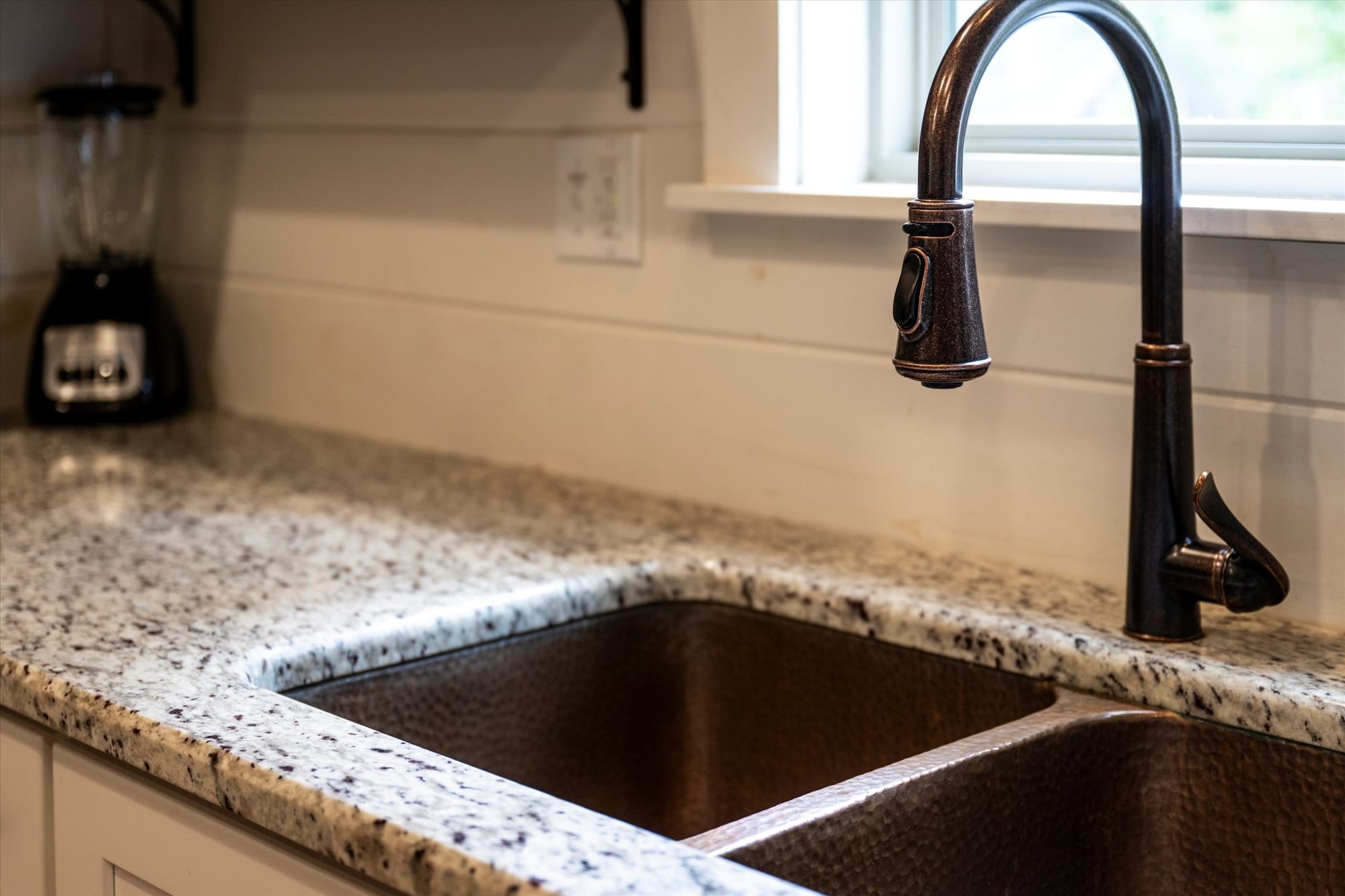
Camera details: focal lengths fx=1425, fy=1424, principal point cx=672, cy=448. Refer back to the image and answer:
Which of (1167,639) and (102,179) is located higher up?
(102,179)

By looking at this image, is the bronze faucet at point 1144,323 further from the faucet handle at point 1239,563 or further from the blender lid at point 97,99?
the blender lid at point 97,99

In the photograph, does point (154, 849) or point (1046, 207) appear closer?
point (154, 849)

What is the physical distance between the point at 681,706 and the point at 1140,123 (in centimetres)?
56

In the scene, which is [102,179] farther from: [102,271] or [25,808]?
[25,808]

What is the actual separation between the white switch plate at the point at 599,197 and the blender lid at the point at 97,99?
58 centimetres

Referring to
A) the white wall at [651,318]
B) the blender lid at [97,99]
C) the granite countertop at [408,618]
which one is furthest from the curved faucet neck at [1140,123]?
the blender lid at [97,99]

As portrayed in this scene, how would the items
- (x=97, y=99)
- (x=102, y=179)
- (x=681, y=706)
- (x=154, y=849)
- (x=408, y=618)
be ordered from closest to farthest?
(x=154, y=849)
(x=408, y=618)
(x=681, y=706)
(x=97, y=99)
(x=102, y=179)

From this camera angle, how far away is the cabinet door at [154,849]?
75 centimetres

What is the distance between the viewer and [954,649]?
98 centimetres

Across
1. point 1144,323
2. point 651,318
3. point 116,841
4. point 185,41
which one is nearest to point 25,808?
point 116,841

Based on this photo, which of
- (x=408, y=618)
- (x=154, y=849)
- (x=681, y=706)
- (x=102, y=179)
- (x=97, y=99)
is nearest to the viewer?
(x=154, y=849)

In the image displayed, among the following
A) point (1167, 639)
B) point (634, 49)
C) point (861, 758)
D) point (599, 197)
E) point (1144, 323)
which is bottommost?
point (861, 758)

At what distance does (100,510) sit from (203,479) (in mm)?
147

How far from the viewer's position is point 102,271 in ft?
5.41
